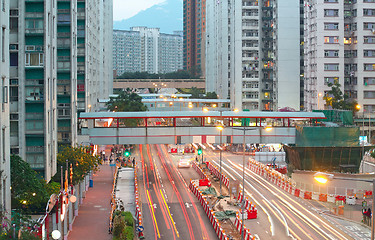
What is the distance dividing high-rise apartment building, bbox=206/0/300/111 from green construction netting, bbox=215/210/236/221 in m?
72.9

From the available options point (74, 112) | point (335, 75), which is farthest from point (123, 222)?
point (335, 75)

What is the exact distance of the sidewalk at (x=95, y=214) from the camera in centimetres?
3988

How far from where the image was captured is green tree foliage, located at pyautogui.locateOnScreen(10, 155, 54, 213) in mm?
33594

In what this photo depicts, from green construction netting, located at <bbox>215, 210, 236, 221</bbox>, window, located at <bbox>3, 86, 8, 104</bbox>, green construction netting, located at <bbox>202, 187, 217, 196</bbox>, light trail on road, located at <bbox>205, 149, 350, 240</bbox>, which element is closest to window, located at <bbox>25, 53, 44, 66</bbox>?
window, located at <bbox>3, 86, 8, 104</bbox>

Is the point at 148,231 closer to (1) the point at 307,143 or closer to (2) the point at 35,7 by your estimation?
(2) the point at 35,7

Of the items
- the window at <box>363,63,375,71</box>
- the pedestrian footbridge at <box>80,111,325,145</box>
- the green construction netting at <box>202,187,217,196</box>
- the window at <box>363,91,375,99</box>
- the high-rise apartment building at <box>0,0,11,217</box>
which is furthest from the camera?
the window at <box>363,91,375,99</box>

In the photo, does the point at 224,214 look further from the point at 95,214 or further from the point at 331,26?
the point at 331,26

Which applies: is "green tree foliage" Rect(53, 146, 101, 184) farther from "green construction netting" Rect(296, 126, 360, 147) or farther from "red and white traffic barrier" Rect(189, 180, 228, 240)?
"green construction netting" Rect(296, 126, 360, 147)

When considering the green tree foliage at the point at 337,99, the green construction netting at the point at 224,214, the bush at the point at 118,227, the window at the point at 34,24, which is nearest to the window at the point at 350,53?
the green tree foliage at the point at 337,99

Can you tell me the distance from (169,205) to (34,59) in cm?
1699

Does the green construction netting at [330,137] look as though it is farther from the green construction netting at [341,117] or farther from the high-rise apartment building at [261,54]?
the high-rise apartment building at [261,54]

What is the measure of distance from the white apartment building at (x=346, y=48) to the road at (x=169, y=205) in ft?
108

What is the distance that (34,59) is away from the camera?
41.6 meters

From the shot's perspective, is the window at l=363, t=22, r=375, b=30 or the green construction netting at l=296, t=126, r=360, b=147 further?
the window at l=363, t=22, r=375, b=30
